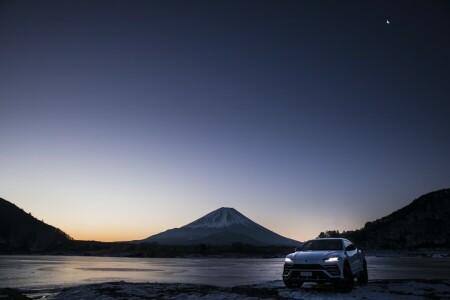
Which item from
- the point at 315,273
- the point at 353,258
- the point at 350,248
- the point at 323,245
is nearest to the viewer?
the point at 315,273

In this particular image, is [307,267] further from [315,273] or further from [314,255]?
[314,255]

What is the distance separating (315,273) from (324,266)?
47 centimetres

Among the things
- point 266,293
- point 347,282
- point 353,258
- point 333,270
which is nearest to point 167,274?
point 266,293

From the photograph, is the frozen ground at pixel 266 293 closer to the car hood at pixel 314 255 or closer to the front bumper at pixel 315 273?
the front bumper at pixel 315 273

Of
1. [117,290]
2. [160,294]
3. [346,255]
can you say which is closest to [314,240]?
[346,255]

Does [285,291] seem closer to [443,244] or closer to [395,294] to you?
[395,294]

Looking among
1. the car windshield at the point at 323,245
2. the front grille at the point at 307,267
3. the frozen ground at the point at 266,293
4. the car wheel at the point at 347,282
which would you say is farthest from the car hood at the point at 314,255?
the frozen ground at the point at 266,293

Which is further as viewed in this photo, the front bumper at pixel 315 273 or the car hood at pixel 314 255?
the car hood at pixel 314 255

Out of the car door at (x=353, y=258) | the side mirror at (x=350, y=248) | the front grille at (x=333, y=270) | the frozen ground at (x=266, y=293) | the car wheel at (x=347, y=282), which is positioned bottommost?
the frozen ground at (x=266, y=293)

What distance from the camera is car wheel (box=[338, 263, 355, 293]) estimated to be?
16737 millimetres

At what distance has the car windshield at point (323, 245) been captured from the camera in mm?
18266

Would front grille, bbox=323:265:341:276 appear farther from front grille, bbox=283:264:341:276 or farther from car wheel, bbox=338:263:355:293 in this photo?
car wheel, bbox=338:263:355:293

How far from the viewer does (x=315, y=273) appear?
16.7 m

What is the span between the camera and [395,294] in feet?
54.8
